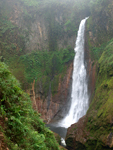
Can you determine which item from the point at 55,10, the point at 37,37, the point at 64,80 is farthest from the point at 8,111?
the point at 55,10

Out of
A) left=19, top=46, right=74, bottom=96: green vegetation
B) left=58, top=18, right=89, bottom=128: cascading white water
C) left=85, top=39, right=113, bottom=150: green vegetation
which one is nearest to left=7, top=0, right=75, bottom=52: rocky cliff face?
left=19, top=46, right=74, bottom=96: green vegetation

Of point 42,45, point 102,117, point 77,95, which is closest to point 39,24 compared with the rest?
point 42,45

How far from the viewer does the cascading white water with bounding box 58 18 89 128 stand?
17781 millimetres

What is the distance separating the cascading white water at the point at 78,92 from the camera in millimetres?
17781

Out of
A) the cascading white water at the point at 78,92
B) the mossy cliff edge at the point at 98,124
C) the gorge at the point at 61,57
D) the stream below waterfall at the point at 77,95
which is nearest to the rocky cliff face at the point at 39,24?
the gorge at the point at 61,57

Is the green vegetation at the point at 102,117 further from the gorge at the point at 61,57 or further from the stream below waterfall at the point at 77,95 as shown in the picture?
the stream below waterfall at the point at 77,95

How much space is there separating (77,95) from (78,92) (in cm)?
46

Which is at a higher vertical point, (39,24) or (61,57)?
(39,24)

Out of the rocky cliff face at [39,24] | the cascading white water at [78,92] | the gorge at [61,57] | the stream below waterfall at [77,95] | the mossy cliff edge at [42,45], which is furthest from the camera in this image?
the rocky cliff face at [39,24]

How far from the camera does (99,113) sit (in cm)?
1038

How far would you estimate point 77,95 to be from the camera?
19422 mm

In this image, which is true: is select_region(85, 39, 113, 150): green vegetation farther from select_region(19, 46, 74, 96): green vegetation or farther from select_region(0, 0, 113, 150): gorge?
select_region(19, 46, 74, 96): green vegetation

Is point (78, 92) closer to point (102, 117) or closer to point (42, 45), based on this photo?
point (102, 117)

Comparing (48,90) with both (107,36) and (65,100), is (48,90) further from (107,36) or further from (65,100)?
(107,36)
